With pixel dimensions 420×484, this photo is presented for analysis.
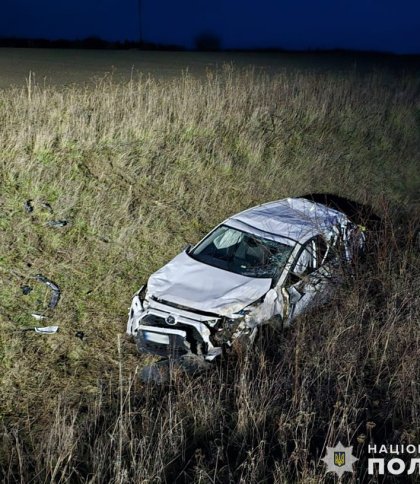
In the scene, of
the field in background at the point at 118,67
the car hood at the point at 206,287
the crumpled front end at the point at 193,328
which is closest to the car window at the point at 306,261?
the car hood at the point at 206,287

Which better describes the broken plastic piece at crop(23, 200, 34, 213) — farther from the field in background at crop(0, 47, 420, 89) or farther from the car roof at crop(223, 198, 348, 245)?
the field in background at crop(0, 47, 420, 89)

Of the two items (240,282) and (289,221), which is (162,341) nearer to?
(240,282)

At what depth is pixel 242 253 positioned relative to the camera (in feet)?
31.9

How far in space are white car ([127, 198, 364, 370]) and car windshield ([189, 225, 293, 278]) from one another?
1cm

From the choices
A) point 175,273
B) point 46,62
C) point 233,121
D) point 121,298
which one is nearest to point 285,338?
point 175,273

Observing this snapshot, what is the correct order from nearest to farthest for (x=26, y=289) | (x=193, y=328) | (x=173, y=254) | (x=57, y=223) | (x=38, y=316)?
(x=193, y=328), (x=38, y=316), (x=26, y=289), (x=57, y=223), (x=173, y=254)

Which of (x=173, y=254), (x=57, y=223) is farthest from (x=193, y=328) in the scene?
(x=57, y=223)

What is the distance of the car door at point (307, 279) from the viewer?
8.93 m

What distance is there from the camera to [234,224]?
1018cm

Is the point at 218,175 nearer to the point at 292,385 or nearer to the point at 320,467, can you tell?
the point at 292,385

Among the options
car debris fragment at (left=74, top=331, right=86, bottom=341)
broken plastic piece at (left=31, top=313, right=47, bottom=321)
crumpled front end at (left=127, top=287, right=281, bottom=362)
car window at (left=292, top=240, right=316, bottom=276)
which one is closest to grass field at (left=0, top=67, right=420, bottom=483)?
car debris fragment at (left=74, top=331, right=86, bottom=341)

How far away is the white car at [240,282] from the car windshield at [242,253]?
0.04 ft

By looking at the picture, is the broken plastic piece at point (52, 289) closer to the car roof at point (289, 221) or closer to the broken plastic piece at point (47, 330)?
the broken plastic piece at point (47, 330)

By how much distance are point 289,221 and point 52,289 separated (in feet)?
12.5
